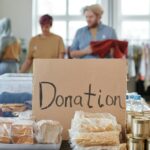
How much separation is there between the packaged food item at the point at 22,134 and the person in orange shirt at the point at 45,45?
2.14m

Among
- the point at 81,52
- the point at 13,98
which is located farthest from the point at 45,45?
the point at 13,98

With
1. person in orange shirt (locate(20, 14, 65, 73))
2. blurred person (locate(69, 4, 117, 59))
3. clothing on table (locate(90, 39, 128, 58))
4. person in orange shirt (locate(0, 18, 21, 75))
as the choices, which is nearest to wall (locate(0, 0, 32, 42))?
person in orange shirt (locate(0, 18, 21, 75))

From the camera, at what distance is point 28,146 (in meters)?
0.80

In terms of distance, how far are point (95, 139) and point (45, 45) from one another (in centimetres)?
229

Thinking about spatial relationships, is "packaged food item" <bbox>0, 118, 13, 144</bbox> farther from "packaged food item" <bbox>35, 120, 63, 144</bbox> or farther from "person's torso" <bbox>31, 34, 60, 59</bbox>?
"person's torso" <bbox>31, 34, 60, 59</bbox>

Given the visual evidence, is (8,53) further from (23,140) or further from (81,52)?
(23,140)

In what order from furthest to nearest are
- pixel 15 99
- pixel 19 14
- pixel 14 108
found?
pixel 19 14
pixel 15 99
pixel 14 108

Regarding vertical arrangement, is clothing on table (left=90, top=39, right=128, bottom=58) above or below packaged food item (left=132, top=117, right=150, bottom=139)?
above

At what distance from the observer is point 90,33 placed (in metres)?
2.67

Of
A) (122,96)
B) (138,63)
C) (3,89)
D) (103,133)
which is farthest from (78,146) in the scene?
(138,63)

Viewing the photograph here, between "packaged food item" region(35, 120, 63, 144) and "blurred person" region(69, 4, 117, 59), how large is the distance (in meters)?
1.78

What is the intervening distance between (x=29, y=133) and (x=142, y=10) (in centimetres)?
482

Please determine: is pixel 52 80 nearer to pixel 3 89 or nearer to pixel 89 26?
pixel 3 89

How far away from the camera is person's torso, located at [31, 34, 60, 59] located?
298 centimetres
